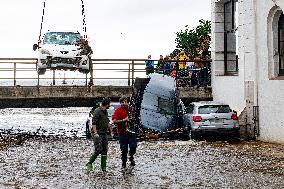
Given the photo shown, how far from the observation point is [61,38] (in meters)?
28.4

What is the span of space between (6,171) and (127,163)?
3203 millimetres

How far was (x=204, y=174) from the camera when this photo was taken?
14102mm

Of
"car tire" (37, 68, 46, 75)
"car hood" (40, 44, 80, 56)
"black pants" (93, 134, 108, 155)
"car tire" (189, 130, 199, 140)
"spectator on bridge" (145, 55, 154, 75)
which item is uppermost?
"car hood" (40, 44, 80, 56)

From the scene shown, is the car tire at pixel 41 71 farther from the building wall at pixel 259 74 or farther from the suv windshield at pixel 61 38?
the building wall at pixel 259 74

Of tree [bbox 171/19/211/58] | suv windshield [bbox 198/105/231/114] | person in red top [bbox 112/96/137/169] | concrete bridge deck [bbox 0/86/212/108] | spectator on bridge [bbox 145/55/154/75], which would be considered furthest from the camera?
tree [bbox 171/19/211/58]

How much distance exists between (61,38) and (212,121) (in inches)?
365

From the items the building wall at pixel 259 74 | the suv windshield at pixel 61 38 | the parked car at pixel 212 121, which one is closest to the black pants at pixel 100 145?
the parked car at pixel 212 121

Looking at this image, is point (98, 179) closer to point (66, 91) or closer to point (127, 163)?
point (127, 163)

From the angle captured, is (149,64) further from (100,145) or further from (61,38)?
(100,145)

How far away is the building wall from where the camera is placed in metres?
22.2

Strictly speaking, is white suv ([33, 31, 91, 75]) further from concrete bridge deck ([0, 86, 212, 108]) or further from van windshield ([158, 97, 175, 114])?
van windshield ([158, 97, 175, 114])

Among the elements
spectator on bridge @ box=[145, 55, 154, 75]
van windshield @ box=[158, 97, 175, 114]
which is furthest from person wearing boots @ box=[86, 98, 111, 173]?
spectator on bridge @ box=[145, 55, 154, 75]

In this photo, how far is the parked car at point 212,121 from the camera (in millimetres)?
22703

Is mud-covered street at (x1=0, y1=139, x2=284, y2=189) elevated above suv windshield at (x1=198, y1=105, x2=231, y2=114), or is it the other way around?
suv windshield at (x1=198, y1=105, x2=231, y2=114)
